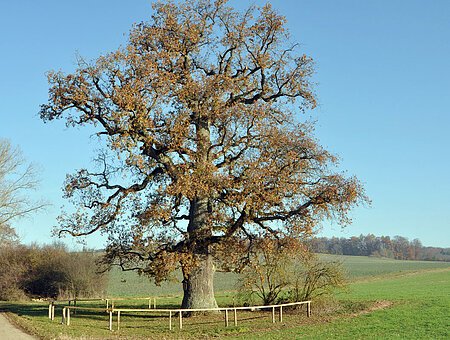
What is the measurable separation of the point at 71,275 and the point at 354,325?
32074 mm

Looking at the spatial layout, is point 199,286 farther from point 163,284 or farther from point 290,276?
point 163,284

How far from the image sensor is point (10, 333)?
776 inches

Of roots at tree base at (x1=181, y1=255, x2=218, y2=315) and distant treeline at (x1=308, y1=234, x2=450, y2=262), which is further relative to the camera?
distant treeline at (x1=308, y1=234, x2=450, y2=262)

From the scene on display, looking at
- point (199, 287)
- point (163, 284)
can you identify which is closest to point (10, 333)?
point (199, 287)

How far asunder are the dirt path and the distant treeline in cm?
12605

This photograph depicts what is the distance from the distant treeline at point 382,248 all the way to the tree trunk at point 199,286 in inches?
4682

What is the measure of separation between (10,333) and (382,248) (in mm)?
145232

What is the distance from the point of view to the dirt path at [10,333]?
18383mm

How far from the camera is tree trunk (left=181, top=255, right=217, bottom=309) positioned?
2736 cm

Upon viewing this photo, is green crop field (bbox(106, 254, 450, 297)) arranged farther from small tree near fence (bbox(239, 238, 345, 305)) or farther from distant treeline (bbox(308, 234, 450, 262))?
distant treeline (bbox(308, 234, 450, 262))

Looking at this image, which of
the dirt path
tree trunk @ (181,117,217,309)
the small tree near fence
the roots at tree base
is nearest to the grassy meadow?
the dirt path

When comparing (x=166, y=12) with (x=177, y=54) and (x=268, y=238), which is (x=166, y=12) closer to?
(x=177, y=54)

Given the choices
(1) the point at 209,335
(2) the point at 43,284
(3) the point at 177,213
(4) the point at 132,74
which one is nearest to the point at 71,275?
(2) the point at 43,284

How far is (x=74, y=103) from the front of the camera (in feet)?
88.0
